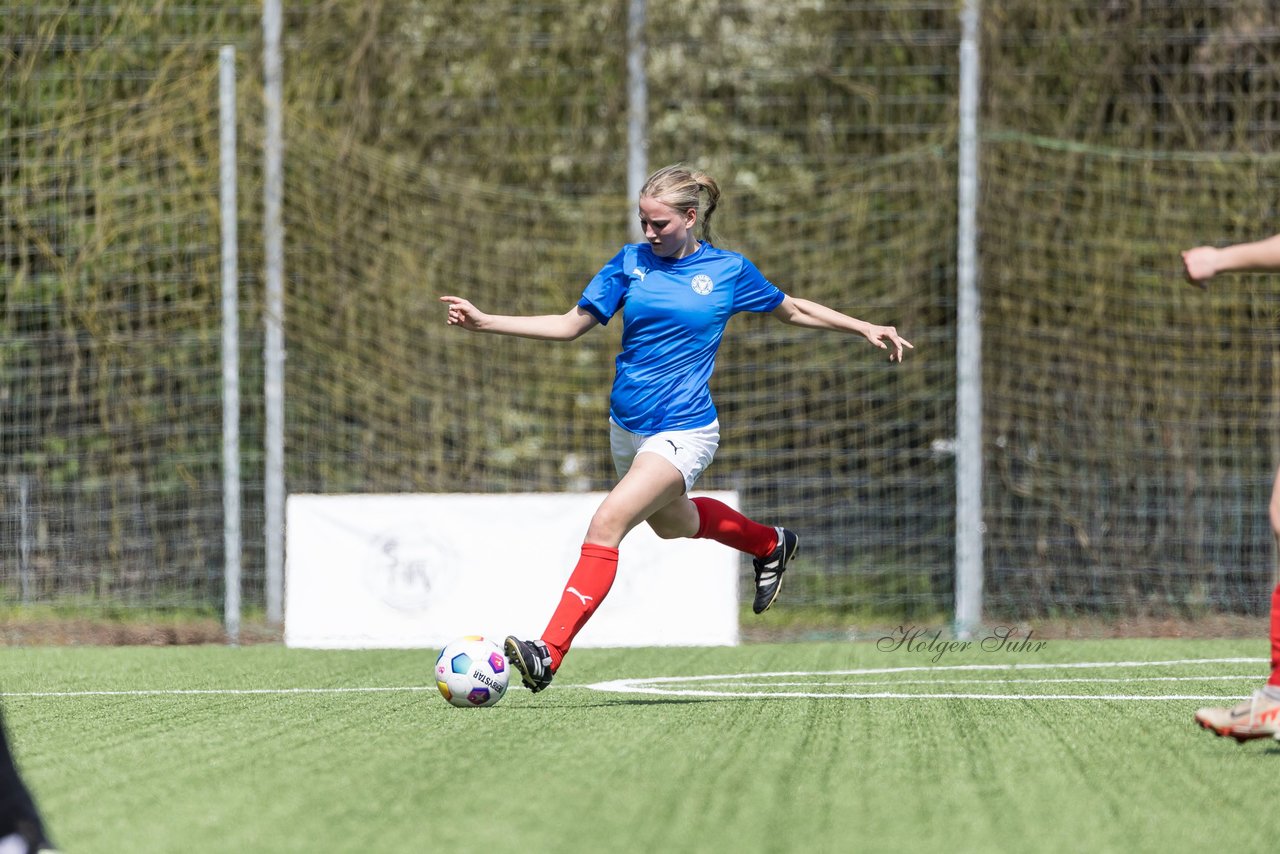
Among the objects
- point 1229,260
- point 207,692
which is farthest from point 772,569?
point 1229,260

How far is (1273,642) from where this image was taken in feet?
13.2

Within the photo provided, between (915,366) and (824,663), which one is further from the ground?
(915,366)

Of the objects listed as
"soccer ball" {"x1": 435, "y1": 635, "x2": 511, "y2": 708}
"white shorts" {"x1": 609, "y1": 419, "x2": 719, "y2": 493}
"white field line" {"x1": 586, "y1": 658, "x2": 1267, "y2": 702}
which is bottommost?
"white field line" {"x1": 586, "y1": 658, "x2": 1267, "y2": 702}

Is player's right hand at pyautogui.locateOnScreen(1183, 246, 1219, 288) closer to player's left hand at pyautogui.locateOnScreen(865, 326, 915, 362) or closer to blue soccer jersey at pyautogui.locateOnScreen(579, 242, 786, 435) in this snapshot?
player's left hand at pyautogui.locateOnScreen(865, 326, 915, 362)

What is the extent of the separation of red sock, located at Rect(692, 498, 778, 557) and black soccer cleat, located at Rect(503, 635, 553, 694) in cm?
105

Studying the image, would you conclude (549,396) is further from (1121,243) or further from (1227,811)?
(1227,811)

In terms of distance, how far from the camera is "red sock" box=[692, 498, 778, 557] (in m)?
6.00

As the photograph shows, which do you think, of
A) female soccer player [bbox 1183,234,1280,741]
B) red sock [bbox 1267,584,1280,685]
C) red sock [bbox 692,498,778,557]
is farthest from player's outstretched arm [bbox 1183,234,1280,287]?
red sock [bbox 692,498,778,557]

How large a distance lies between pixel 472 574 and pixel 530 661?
3.94 m

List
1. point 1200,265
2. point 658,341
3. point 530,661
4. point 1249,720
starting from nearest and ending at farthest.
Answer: point 1200,265
point 1249,720
point 530,661
point 658,341

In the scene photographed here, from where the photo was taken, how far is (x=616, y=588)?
8.82 m

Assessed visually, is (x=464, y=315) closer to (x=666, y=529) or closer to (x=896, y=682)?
(x=666, y=529)

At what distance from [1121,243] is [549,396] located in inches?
143

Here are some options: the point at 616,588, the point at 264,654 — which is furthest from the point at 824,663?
the point at 264,654
